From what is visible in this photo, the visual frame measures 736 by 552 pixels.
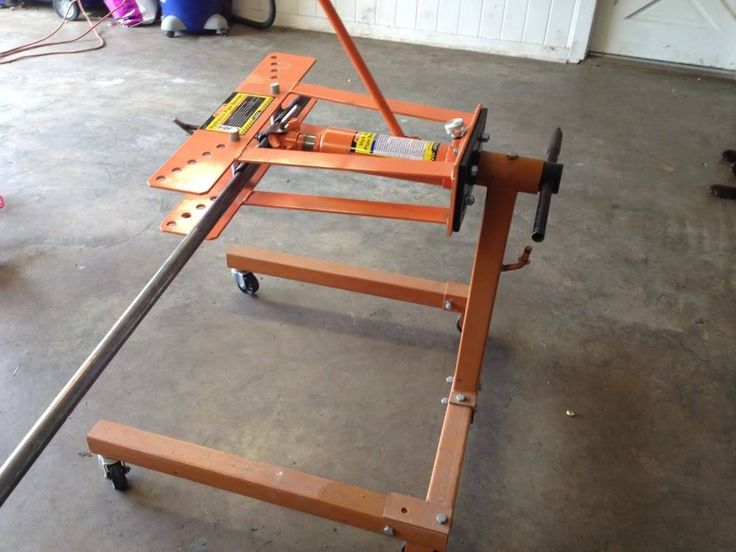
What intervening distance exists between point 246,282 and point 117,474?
790 millimetres

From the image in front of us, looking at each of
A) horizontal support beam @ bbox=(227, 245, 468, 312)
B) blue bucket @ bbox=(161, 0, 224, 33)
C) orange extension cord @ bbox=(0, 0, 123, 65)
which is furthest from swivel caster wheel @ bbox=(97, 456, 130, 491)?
blue bucket @ bbox=(161, 0, 224, 33)

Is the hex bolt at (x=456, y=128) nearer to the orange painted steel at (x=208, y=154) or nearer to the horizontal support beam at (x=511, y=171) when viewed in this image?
the horizontal support beam at (x=511, y=171)

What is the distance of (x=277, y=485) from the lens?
140 centimetres

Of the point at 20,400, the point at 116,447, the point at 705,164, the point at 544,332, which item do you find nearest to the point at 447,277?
the point at 544,332

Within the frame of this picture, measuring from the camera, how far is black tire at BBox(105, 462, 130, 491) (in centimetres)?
156

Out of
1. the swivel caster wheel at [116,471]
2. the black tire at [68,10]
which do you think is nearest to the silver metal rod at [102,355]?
the swivel caster wheel at [116,471]

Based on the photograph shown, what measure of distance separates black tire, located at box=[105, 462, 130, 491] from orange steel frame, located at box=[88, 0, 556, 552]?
6 cm

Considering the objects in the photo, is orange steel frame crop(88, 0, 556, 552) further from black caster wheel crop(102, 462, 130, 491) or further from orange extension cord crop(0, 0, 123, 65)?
orange extension cord crop(0, 0, 123, 65)

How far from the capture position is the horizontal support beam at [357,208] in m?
1.60

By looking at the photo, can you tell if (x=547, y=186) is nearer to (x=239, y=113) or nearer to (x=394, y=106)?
(x=394, y=106)

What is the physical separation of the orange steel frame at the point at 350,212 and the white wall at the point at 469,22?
2.94 metres

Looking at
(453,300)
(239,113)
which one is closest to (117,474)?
(239,113)

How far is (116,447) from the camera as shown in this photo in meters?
1.50

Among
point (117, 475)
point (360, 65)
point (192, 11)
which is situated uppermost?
point (360, 65)
